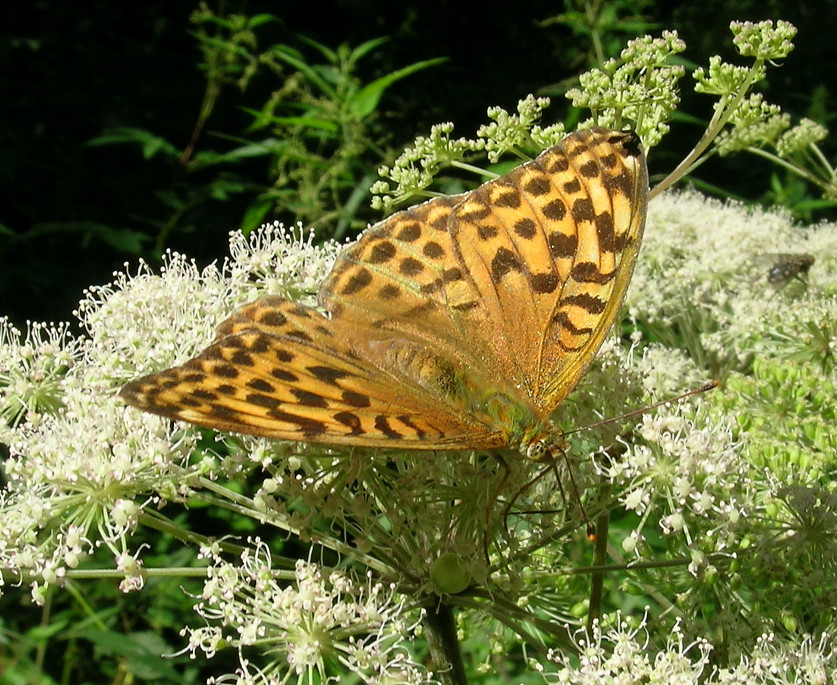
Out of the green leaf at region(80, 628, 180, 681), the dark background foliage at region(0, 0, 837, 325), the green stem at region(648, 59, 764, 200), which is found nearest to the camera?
the green stem at region(648, 59, 764, 200)

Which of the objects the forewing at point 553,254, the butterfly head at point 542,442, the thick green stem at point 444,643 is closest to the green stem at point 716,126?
the forewing at point 553,254

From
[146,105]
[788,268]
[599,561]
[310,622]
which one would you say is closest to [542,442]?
[599,561]

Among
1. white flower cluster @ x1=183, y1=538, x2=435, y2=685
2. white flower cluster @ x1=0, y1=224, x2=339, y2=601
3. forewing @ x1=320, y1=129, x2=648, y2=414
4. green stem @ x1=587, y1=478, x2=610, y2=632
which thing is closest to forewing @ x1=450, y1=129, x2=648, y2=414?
forewing @ x1=320, y1=129, x2=648, y2=414

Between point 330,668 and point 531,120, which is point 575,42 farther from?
point 330,668

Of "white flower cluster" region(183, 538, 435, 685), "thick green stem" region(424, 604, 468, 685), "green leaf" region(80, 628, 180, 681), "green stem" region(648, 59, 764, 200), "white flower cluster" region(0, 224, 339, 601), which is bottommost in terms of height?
"green leaf" region(80, 628, 180, 681)

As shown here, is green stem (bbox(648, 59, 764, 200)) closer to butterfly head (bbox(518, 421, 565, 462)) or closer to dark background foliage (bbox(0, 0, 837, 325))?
butterfly head (bbox(518, 421, 565, 462))

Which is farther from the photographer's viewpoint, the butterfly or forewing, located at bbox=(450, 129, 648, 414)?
forewing, located at bbox=(450, 129, 648, 414)

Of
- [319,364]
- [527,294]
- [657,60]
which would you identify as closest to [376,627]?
[319,364]
